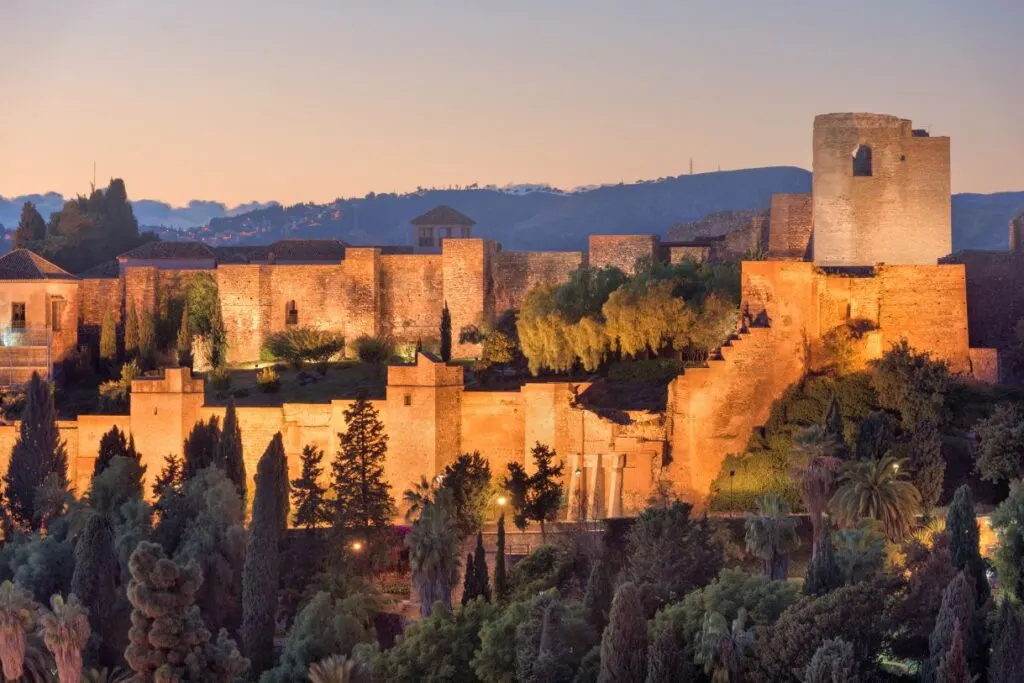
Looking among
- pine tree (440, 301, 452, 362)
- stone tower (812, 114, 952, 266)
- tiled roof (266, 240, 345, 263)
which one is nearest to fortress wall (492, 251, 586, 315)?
pine tree (440, 301, 452, 362)

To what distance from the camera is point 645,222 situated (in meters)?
105

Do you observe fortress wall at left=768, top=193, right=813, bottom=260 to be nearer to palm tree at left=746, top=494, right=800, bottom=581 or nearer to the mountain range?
palm tree at left=746, top=494, right=800, bottom=581

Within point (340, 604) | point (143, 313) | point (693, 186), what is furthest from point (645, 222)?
point (340, 604)

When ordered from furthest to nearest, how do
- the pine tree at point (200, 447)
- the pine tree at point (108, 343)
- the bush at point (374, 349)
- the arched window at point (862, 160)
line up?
1. the pine tree at point (108, 343)
2. the bush at point (374, 349)
3. the arched window at point (862, 160)
4. the pine tree at point (200, 447)

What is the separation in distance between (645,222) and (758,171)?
31.0 feet

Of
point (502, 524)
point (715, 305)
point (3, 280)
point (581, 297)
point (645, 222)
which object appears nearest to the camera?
point (502, 524)

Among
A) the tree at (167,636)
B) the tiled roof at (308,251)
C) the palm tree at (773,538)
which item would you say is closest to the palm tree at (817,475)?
the palm tree at (773,538)

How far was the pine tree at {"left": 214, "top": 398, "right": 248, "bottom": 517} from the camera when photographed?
43.4m

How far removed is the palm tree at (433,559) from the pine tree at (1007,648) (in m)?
10.4

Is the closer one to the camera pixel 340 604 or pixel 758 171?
pixel 340 604

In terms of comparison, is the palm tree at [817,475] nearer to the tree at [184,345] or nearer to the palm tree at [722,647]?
the palm tree at [722,647]

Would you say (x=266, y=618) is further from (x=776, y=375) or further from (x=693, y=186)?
(x=693, y=186)

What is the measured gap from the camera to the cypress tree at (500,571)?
1491 inches

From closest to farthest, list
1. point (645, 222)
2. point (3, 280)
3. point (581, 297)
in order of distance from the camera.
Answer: point (581, 297)
point (3, 280)
point (645, 222)
